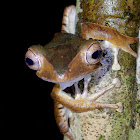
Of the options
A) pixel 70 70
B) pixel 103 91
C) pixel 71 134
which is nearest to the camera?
→ pixel 70 70

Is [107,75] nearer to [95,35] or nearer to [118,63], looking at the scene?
[118,63]

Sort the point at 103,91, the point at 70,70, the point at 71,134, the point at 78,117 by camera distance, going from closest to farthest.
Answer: the point at 70,70
the point at 103,91
the point at 78,117
the point at 71,134

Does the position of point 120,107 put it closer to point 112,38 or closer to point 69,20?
point 112,38

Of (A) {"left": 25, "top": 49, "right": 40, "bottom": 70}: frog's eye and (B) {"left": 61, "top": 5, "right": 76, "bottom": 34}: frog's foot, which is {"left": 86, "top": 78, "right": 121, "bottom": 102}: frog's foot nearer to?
(A) {"left": 25, "top": 49, "right": 40, "bottom": 70}: frog's eye

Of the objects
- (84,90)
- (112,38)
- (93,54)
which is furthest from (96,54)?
(84,90)

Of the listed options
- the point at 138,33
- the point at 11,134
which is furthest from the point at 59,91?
the point at 11,134

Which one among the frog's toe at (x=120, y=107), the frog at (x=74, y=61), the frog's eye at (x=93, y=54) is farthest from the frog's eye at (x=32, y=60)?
the frog's toe at (x=120, y=107)

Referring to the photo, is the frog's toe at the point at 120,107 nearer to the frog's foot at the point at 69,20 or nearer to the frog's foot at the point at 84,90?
the frog's foot at the point at 84,90
